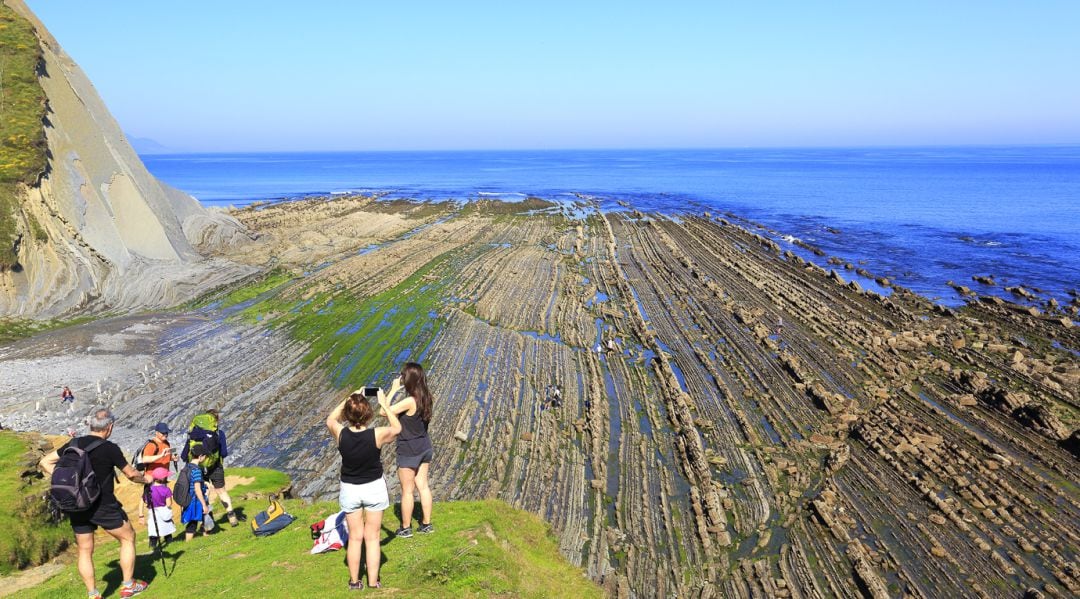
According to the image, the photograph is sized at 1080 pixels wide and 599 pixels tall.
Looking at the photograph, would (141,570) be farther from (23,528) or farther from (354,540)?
(23,528)

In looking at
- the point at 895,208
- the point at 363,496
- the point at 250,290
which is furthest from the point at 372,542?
the point at 895,208

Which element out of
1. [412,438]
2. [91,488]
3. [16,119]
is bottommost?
[412,438]

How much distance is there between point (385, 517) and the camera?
10.4 meters

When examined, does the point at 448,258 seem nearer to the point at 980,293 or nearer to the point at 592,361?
the point at 592,361

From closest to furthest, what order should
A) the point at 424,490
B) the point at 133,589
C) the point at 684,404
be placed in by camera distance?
the point at 133,589 < the point at 424,490 < the point at 684,404

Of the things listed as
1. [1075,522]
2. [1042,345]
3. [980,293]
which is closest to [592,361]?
[1075,522]

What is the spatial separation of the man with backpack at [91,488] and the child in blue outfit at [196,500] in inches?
83.3

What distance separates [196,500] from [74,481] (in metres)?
3.53

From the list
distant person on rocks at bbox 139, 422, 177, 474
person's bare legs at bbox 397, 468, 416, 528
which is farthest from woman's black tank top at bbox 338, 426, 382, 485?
distant person on rocks at bbox 139, 422, 177, 474

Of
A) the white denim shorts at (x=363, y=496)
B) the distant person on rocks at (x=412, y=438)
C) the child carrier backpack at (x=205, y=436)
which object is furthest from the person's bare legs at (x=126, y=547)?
the distant person on rocks at (x=412, y=438)

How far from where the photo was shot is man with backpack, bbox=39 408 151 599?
268 inches

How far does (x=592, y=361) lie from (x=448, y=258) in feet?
79.2

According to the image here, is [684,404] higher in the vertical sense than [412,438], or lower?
lower

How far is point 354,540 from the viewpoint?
24.3 ft
